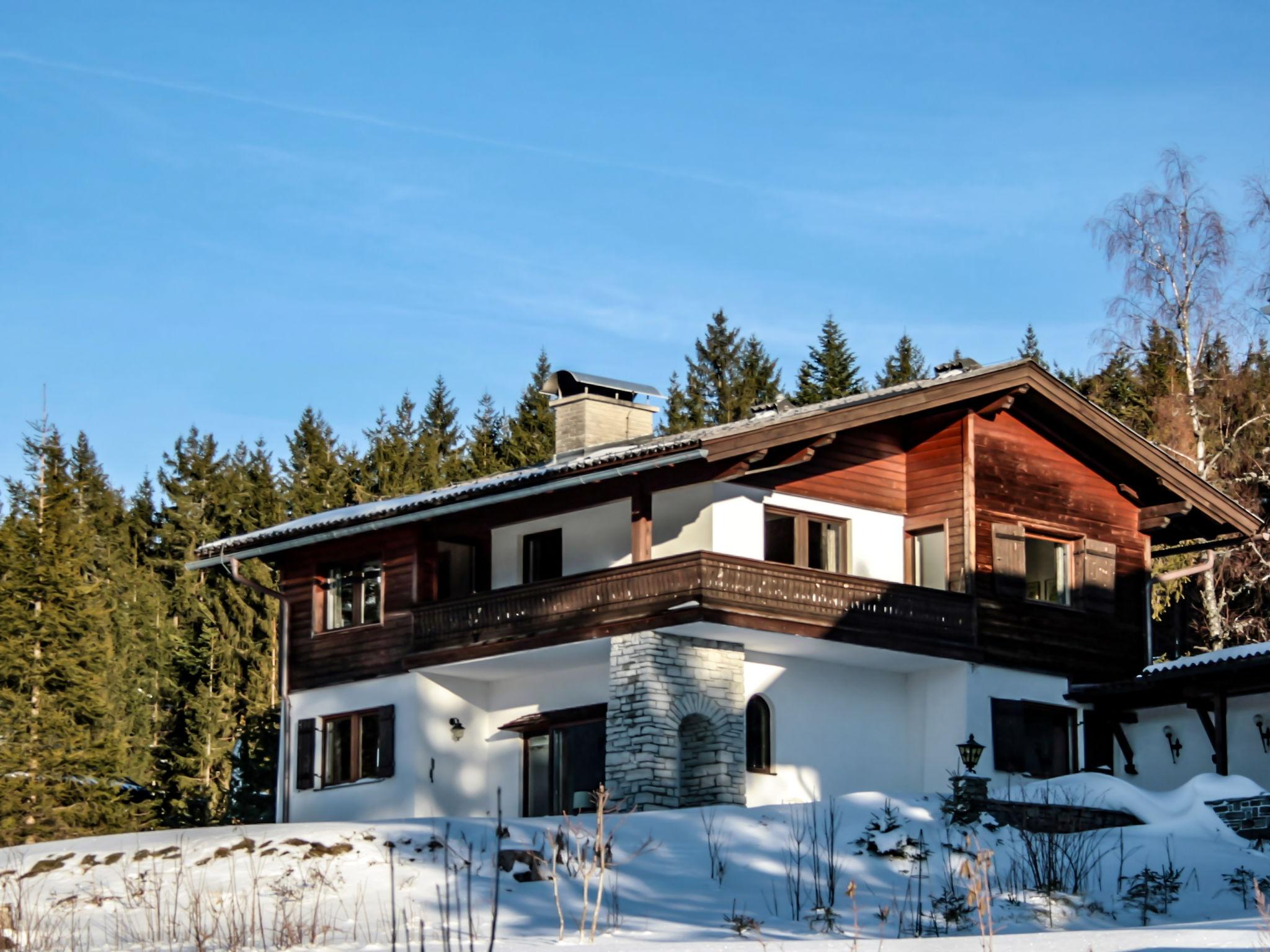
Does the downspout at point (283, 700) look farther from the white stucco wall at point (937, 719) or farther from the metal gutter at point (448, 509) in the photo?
the white stucco wall at point (937, 719)

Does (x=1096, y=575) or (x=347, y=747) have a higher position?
(x=1096, y=575)

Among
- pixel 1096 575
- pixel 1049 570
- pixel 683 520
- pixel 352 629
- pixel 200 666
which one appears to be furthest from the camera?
pixel 200 666

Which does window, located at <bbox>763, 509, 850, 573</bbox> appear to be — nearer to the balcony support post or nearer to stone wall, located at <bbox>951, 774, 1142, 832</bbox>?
the balcony support post

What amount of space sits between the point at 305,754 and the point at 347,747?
0.85 m

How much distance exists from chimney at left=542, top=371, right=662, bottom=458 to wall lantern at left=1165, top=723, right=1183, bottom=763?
32.4 feet

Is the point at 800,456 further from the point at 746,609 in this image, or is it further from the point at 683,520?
the point at 746,609

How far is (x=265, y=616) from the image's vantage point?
47.3 metres

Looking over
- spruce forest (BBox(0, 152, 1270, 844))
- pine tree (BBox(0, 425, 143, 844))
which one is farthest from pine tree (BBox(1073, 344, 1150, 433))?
pine tree (BBox(0, 425, 143, 844))

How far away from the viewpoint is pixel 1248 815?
20.0 metres

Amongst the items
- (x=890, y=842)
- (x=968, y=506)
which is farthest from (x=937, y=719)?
(x=890, y=842)

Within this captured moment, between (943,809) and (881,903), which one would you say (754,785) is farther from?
(881,903)

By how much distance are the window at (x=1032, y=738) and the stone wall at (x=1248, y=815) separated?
7044 millimetres

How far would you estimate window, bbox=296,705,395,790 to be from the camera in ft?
94.6

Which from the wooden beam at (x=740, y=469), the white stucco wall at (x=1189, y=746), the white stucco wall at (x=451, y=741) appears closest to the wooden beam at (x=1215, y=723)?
the white stucco wall at (x=1189, y=746)
